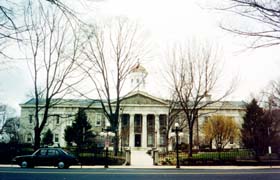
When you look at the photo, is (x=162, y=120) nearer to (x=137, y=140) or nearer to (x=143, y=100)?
(x=143, y=100)

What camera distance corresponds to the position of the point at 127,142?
6669 centimetres

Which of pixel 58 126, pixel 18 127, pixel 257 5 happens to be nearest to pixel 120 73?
pixel 257 5

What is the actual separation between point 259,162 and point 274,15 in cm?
2385

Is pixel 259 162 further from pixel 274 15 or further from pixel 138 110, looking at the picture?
A: pixel 138 110

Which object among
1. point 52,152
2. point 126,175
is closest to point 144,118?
point 52,152

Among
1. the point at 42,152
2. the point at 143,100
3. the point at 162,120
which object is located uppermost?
the point at 143,100

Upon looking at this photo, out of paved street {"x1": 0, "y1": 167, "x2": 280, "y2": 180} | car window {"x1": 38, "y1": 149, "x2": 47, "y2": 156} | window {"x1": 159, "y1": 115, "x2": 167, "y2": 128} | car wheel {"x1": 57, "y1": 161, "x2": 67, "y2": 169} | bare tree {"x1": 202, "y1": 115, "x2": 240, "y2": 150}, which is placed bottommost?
car wheel {"x1": 57, "y1": 161, "x2": 67, "y2": 169}

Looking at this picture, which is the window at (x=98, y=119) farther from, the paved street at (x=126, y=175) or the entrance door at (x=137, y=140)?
the paved street at (x=126, y=175)

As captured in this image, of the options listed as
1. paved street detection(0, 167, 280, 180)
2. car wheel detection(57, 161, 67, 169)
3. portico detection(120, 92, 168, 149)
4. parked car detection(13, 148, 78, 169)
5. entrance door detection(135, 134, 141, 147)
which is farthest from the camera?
entrance door detection(135, 134, 141, 147)

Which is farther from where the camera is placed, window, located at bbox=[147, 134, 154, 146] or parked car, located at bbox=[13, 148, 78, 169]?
window, located at bbox=[147, 134, 154, 146]

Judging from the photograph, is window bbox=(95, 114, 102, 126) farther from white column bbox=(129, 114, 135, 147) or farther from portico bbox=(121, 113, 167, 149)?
white column bbox=(129, 114, 135, 147)

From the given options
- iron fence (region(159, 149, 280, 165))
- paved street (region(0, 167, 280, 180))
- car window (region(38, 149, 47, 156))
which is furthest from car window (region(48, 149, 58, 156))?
iron fence (region(159, 149, 280, 165))

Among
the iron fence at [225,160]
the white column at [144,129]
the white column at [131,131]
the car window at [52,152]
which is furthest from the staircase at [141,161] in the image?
the white column at [144,129]

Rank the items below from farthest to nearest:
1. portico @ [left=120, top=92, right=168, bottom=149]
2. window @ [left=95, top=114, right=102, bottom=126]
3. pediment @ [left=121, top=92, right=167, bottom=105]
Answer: window @ [left=95, top=114, right=102, bottom=126]
pediment @ [left=121, top=92, right=167, bottom=105]
portico @ [left=120, top=92, right=168, bottom=149]
